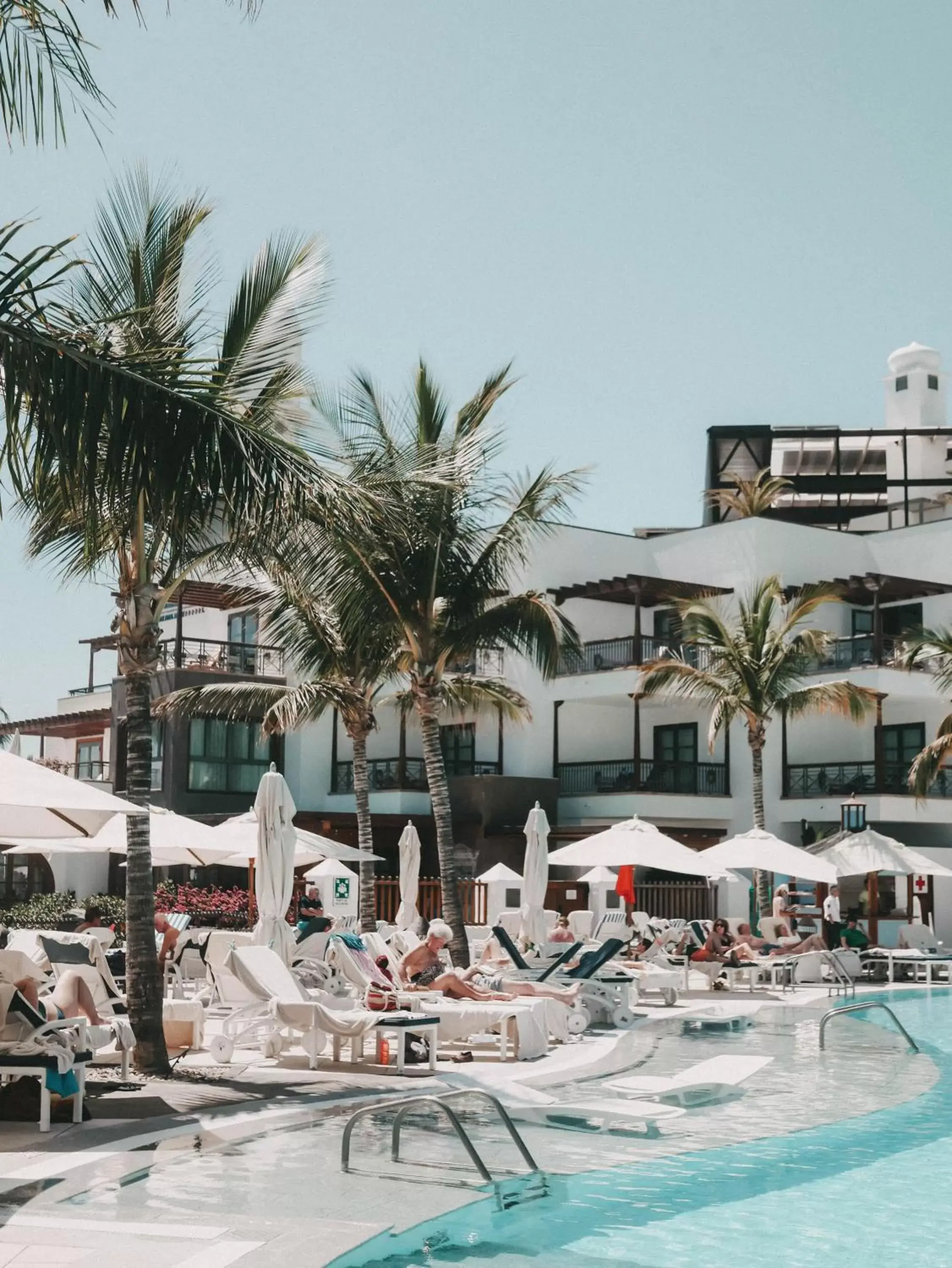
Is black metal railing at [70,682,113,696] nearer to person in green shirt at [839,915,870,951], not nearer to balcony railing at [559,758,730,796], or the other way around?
balcony railing at [559,758,730,796]

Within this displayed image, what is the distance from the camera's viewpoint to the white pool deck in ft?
21.3

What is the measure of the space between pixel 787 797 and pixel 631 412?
18199mm

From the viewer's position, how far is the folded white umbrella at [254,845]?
19.0 metres

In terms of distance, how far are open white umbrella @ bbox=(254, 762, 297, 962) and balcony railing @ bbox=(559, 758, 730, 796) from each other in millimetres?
22890

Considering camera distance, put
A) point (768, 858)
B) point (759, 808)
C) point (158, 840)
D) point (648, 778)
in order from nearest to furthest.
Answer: point (158, 840), point (768, 858), point (759, 808), point (648, 778)

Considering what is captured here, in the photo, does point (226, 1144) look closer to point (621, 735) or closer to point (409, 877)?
point (409, 877)

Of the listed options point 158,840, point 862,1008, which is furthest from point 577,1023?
point 158,840

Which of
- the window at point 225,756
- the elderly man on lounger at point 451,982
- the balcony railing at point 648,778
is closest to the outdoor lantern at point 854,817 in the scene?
the balcony railing at point 648,778

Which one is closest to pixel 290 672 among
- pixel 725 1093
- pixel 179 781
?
pixel 179 781

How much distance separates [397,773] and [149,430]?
2994cm

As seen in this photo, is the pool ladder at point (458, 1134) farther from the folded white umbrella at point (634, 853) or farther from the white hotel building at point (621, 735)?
the white hotel building at point (621, 735)

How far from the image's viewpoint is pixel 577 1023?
51.2 feet

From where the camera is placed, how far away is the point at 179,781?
3644cm

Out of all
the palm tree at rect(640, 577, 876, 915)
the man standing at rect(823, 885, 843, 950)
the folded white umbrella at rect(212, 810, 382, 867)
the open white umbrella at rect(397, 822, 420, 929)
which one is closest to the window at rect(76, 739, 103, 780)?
the open white umbrella at rect(397, 822, 420, 929)
